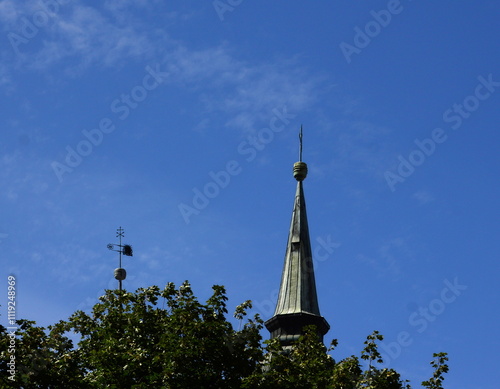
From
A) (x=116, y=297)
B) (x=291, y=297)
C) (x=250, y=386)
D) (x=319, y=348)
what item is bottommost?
(x=250, y=386)

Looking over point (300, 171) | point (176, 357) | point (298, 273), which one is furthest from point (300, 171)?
point (176, 357)

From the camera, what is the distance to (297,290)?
3533 inches

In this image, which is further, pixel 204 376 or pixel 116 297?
pixel 116 297

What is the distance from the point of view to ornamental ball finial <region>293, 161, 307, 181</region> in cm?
9762

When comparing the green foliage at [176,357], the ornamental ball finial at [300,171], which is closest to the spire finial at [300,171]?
the ornamental ball finial at [300,171]

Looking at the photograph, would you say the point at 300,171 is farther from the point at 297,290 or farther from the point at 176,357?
the point at 176,357

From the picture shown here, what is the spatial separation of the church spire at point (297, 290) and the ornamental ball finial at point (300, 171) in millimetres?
1122

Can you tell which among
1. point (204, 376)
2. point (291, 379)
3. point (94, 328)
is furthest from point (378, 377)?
point (94, 328)

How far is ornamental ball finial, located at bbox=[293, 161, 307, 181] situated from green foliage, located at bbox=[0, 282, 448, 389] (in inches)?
2001

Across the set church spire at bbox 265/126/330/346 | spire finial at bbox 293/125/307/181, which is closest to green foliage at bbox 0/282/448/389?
church spire at bbox 265/126/330/346

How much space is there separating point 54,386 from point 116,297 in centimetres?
737

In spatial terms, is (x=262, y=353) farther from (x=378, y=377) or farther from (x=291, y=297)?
(x=291, y=297)

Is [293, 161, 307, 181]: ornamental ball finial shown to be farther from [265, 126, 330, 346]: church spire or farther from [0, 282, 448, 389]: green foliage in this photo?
[0, 282, 448, 389]: green foliage

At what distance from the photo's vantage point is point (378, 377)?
144ft
